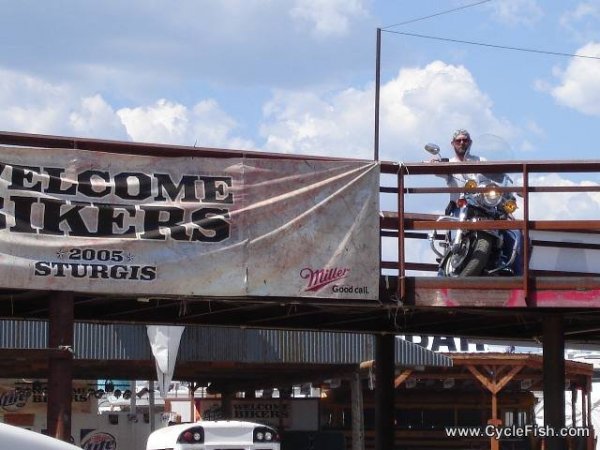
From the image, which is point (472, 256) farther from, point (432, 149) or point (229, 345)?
point (229, 345)

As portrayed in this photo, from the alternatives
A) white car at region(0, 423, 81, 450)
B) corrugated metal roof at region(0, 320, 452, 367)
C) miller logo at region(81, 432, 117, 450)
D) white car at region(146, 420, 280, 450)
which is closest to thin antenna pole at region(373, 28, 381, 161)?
white car at region(146, 420, 280, 450)

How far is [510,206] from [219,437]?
8.40m

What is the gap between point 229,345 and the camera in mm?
27688

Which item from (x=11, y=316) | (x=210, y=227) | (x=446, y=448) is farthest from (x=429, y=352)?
(x=210, y=227)

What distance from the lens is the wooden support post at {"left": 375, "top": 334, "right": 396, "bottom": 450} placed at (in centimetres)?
1625

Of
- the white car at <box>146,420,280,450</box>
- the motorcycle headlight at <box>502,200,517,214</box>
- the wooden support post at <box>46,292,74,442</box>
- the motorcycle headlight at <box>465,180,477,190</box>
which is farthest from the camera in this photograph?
the white car at <box>146,420,280,450</box>

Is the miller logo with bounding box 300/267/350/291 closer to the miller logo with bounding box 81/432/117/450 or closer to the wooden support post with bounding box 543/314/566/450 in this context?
the wooden support post with bounding box 543/314/566/450

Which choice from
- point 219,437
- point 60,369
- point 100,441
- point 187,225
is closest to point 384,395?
point 219,437

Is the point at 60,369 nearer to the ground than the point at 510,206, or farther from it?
nearer to the ground

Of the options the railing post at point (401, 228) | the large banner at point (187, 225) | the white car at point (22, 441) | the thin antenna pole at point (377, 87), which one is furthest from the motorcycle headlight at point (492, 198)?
the white car at point (22, 441)

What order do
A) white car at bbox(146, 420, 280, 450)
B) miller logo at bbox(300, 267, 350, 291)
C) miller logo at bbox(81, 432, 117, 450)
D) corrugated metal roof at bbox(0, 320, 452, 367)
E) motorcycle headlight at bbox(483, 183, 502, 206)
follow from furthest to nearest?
miller logo at bbox(81, 432, 117, 450), corrugated metal roof at bbox(0, 320, 452, 367), white car at bbox(146, 420, 280, 450), motorcycle headlight at bbox(483, 183, 502, 206), miller logo at bbox(300, 267, 350, 291)

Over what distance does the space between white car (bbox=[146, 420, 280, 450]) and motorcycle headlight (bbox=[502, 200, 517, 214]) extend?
8113 mm

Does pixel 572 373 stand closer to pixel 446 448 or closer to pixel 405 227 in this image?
pixel 446 448

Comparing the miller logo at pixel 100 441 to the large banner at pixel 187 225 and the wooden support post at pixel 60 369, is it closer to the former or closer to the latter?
the wooden support post at pixel 60 369
